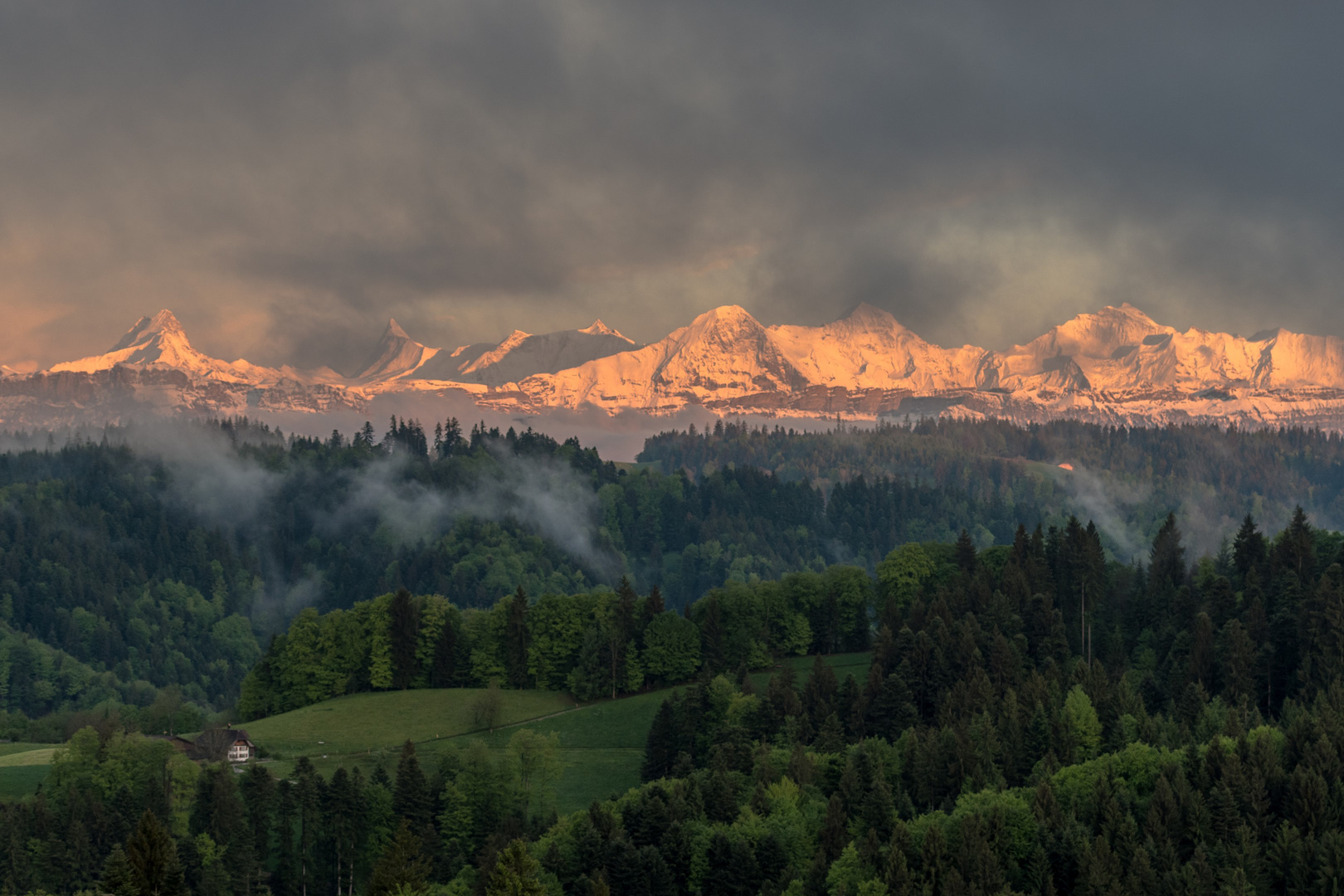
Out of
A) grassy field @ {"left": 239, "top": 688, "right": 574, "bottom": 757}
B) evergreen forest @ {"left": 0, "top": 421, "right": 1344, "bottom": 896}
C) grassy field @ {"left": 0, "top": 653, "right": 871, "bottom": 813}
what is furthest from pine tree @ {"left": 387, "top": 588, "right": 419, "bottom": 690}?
grassy field @ {"left": 0, "top": 653, "right": 871, "bottom": 813}

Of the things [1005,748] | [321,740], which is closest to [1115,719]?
[1005,748]

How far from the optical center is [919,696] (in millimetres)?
148375

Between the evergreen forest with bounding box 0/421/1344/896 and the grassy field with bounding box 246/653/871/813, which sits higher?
the evergreen forest with bounding box 0/421/1344/896

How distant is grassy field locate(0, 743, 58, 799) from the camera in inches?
5492

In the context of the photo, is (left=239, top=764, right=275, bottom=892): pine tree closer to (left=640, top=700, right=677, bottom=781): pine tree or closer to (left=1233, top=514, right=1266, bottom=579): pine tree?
(left=640, top=700, right=677, bottom=781): pine tree

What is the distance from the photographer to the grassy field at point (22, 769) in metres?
140

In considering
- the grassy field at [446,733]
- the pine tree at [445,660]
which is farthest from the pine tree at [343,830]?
the pine tree at [445,660]

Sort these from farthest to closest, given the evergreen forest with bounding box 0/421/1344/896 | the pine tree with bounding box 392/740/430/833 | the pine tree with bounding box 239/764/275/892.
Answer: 1. the pine tree with bounding box 392/740/430/833
2. the pine tree with bounding box 239/764/275/892
3. the evergreen forest with bounding box 0/421/1344/896

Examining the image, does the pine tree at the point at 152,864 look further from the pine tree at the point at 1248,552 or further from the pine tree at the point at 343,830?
the pine tree at the point at 1248,552

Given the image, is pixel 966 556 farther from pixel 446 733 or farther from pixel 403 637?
Result: pixel 403 637

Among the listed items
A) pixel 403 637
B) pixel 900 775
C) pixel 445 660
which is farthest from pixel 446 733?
pixel 900 775

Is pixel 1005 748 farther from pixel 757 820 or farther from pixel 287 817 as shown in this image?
pixel 287 817

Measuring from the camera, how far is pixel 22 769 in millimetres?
147750

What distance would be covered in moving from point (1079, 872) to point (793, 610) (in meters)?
100
